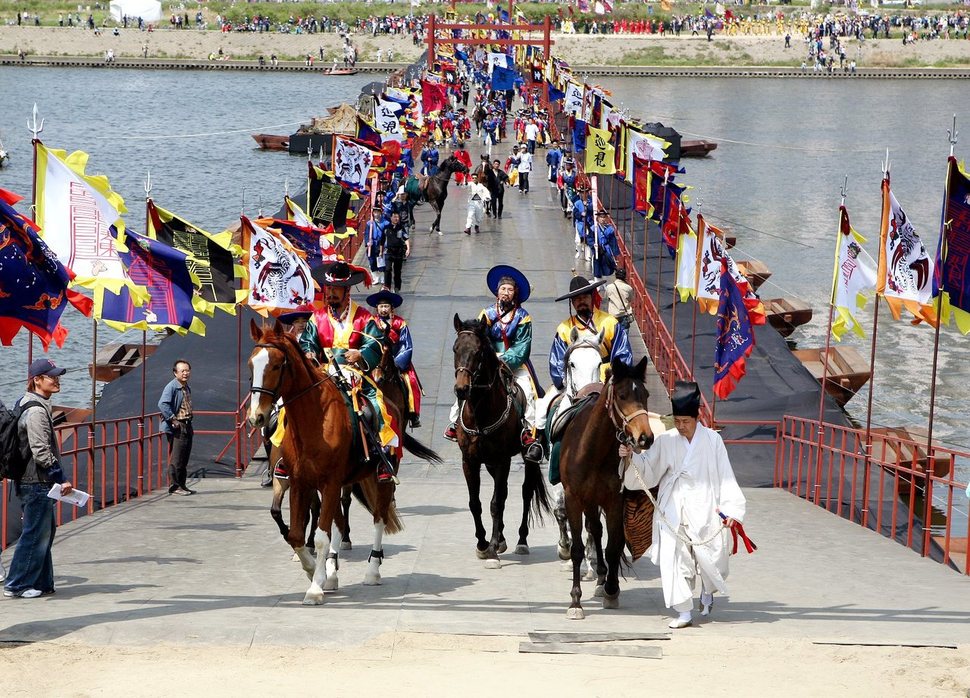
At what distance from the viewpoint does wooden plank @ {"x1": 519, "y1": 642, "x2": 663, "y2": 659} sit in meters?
10.8

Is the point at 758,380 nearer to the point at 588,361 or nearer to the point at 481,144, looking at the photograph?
the point at 588,361

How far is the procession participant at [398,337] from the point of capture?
571 inches

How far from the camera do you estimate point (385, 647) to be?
428 inches

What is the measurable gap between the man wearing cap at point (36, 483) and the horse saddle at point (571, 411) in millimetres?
4344

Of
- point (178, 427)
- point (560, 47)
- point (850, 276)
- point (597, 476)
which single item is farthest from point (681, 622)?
point (560, 47)

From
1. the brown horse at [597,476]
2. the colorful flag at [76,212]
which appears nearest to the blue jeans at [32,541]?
the colorful flag at [76,212]

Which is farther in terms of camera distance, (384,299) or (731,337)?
(731,337)

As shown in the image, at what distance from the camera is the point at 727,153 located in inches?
3420

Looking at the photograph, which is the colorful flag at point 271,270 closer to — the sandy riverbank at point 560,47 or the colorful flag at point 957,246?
the colorful flag at point 957,246

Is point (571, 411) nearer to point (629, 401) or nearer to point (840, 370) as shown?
point (629, 401)

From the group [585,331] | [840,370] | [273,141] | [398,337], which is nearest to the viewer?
[585,331]

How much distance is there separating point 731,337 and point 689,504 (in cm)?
937

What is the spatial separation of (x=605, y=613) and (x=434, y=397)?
40.8ft

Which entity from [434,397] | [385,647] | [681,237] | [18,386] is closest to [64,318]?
[18,386]
